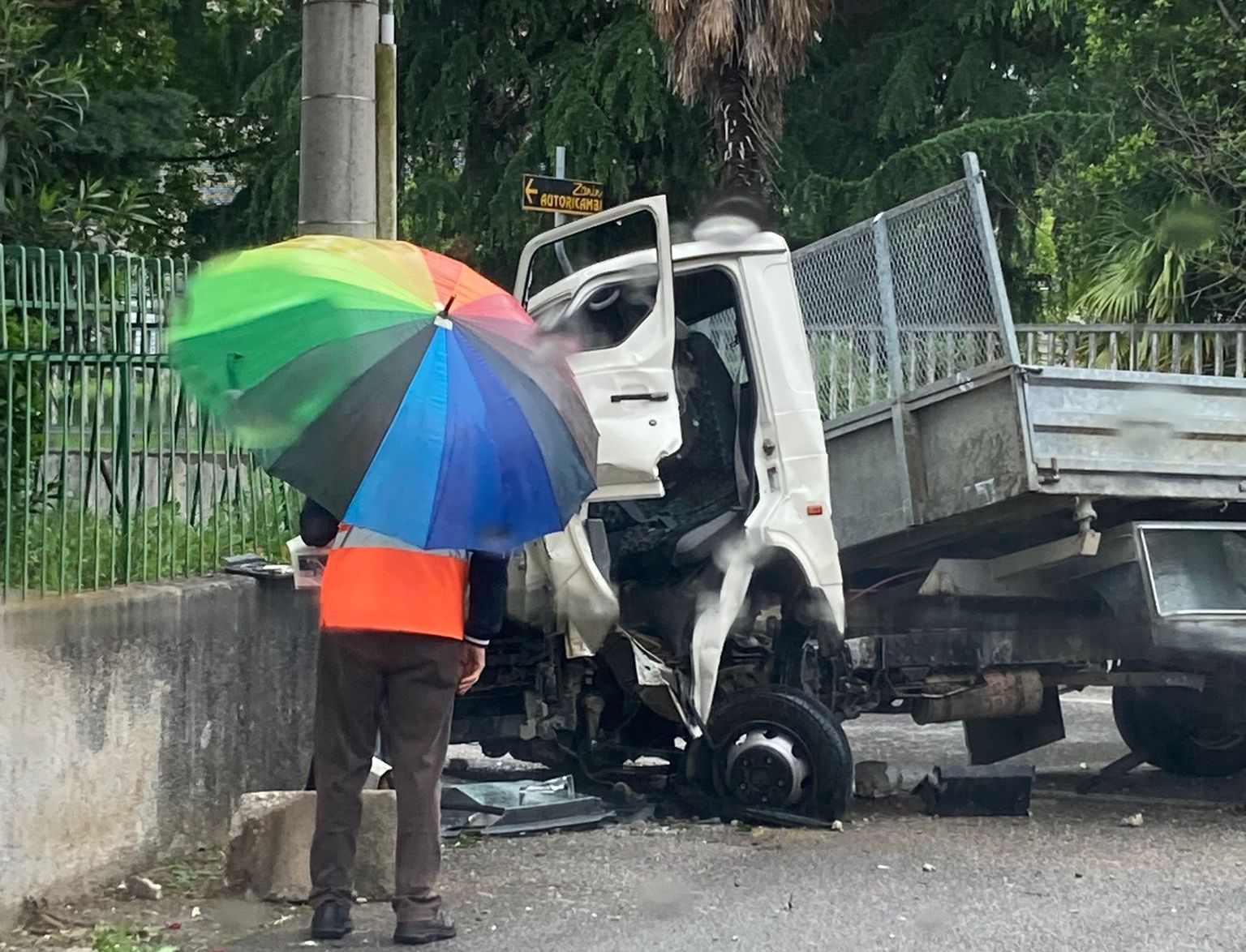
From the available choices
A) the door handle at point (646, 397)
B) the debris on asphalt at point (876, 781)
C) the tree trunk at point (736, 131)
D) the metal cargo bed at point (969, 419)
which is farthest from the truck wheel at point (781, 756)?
the tree trunk at point (736, 131)

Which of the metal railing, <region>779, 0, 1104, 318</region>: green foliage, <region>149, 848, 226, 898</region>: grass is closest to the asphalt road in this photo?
<region>149, 848, 226, 898</region>: grass

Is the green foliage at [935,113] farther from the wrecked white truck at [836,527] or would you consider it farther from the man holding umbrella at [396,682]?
the man holding umbrella at [396,682]

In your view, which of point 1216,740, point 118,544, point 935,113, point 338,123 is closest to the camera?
point 118,544

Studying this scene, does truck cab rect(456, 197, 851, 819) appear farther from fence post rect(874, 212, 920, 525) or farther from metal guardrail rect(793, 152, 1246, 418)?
metal guardrail rect(793, 152, 1246, 418)

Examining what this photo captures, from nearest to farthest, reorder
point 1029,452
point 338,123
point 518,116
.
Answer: point 338,123 → point 1029,452 → point 518,116

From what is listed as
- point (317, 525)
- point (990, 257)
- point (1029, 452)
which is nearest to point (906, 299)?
point (990, 257)

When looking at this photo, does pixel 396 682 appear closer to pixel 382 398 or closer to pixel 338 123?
pixel 382 398

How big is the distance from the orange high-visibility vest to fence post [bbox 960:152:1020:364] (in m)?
2.90

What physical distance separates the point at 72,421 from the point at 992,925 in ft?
11.0

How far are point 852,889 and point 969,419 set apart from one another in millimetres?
2081

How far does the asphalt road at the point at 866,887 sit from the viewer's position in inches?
207

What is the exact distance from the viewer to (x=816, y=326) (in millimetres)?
8062

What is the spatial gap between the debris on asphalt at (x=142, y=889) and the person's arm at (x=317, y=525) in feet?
4.54

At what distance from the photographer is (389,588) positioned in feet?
16.1
